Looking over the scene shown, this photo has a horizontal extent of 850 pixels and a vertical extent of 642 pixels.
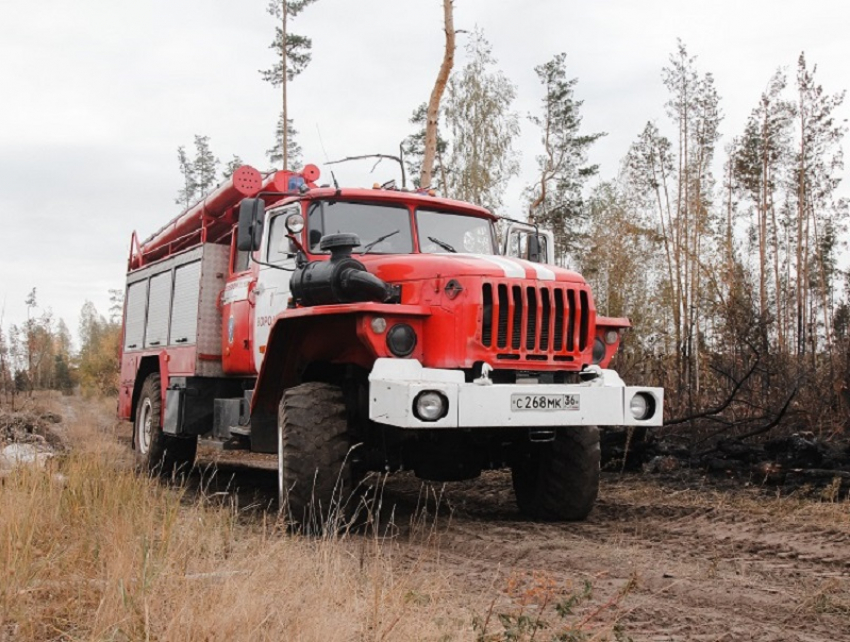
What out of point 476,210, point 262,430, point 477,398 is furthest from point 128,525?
point 476,210

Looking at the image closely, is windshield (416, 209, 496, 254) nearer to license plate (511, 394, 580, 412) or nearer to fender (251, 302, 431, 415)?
fender (251, 302, 431, 415)

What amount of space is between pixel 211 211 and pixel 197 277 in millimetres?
823

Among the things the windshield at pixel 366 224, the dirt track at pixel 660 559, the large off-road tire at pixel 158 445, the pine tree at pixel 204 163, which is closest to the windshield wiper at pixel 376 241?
the windshield at pixel 366 224

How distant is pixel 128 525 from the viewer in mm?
4762

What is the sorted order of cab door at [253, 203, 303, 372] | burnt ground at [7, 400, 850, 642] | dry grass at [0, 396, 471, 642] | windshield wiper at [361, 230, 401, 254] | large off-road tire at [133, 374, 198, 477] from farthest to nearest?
large off-road tire at [133, 374, 198, 477]
cab door at [253, 203, 303, 372]
windshield wiper at [361, 230, 401, 254]
burnt ground at [7, 400, 850, 642]
dry grass at [0, 396, 471, 642]

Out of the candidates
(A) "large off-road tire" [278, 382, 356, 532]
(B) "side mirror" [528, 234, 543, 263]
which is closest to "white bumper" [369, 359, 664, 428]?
(A) "large off-road tire" [278, 382, 356, 532]

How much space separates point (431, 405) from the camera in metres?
5.91

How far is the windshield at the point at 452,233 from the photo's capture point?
25.3 feet

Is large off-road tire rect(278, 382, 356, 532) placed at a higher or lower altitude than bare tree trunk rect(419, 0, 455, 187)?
lower

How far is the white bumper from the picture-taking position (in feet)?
19.2

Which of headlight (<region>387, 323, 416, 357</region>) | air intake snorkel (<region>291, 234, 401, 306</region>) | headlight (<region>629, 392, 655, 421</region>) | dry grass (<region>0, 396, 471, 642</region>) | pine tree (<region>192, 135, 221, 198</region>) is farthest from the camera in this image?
pine tree (<region>192, 135, 221, 198</region>)

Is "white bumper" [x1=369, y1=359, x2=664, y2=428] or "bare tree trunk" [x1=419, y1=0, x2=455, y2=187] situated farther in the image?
"bare tree trunk" [x1=419, y1=0, x2=455, y2=187]

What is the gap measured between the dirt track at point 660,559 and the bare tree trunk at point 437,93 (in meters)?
10.7

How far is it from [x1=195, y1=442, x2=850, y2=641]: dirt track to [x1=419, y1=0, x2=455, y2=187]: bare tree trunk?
10723 millimetres
